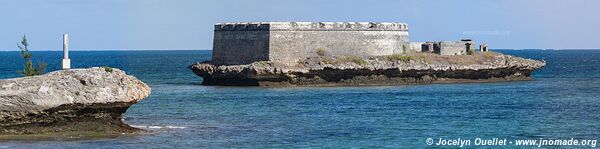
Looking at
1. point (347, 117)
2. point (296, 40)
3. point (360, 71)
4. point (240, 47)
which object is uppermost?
point (296, 40)

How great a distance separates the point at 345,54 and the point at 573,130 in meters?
28.1

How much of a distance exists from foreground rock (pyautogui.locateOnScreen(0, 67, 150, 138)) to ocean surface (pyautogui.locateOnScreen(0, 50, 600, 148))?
760 mm

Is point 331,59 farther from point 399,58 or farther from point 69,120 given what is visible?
point 69,120

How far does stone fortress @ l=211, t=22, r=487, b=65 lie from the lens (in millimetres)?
56219

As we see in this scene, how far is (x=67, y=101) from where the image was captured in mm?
26359

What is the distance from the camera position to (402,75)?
56.2 metres

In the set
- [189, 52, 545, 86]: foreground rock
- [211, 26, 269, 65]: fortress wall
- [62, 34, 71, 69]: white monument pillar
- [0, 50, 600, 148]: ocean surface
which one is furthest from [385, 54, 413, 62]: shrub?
[62, 34, 71, 69]: white monument pillar

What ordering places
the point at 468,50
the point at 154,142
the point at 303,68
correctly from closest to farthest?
the point at 154,142 → the point at 303,68 → the point at 468,50

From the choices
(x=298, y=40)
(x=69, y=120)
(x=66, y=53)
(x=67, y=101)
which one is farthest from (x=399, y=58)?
(x=67, y=101)

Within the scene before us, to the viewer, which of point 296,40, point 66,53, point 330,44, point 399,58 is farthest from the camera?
point 330,44

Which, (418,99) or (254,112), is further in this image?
(418,99)

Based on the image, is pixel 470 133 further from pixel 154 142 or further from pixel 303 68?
pixel 303 68

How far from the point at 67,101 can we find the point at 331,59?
2916 cm

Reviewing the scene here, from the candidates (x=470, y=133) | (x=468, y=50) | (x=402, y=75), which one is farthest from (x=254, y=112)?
(x=468, y=50)
